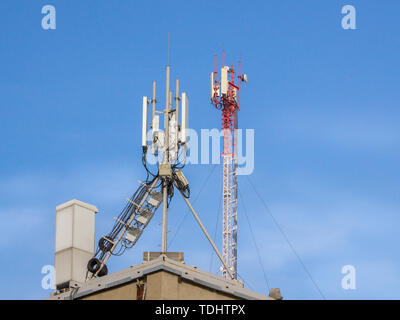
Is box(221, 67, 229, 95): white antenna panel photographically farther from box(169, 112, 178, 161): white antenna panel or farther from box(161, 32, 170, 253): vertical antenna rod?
box(169, 112, 178, 161): white antenna panel

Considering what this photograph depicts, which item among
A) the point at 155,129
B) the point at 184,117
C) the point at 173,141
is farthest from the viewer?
the point at 155,129

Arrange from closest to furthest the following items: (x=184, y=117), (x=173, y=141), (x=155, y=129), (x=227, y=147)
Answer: (x=173, y=141) → (x=184, y=117) → (x=155, y=129) → (x=227, y=147)

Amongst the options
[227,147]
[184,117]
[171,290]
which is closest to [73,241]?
[184,117]

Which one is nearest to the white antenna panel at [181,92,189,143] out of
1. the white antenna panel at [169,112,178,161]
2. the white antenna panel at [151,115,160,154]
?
the white antenna panel at [169,112,178,161]

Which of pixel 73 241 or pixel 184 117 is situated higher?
pixel 184 117

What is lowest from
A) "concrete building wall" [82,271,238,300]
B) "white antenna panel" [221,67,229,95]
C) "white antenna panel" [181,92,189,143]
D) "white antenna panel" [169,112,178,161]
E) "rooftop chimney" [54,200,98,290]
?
"concrete building wall" [82,271,238,300]

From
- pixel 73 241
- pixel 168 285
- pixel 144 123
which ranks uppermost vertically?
pixel 144 123

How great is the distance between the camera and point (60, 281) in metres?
54.2

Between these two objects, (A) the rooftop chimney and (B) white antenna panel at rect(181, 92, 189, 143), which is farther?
(B) white antenna panel at rect(181, 92, 189, 143)

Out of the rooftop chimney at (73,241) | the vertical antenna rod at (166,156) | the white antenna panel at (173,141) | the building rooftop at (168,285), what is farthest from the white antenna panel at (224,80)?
the building rooftop at (168,285)

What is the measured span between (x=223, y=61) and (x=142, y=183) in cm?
4720

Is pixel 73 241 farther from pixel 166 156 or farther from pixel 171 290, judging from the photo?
pixel 171 290

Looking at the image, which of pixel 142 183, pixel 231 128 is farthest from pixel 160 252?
pixel 231 128
